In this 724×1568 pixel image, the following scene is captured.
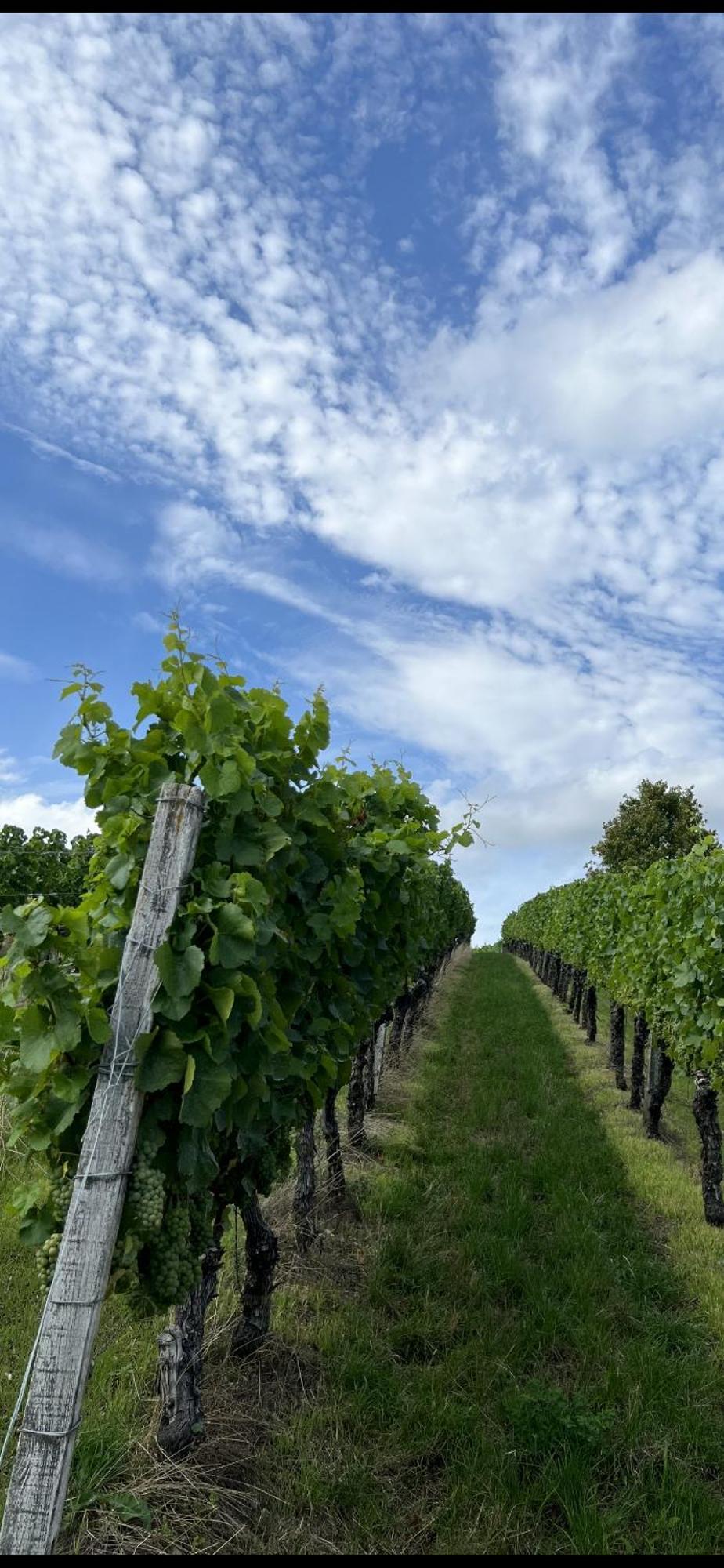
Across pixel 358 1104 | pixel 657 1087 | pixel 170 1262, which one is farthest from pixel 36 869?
pixel 170 1262

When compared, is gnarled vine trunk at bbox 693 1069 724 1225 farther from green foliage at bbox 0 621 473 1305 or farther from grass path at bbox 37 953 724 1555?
green foliage at bbox 0 621 473 1305

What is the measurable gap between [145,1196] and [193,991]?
696mm

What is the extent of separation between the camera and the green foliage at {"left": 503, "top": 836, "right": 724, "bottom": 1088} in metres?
8.23

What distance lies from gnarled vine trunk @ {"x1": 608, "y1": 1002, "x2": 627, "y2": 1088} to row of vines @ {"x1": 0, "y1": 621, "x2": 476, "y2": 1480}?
34.2 ft

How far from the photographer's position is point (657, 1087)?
1081cm

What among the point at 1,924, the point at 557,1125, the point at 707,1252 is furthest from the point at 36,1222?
the point at 557,1125

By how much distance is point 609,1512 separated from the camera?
3.89 metres

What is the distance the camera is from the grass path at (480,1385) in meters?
3.81

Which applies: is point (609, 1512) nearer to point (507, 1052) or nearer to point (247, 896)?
point (247, 896)

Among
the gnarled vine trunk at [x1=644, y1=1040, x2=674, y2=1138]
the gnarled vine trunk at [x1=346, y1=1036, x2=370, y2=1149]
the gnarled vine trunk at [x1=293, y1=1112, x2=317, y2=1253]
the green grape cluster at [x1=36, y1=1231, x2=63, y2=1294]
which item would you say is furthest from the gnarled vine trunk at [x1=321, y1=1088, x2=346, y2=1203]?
the gnarled vine trunk at [x1=644, y1=1040, x2=674, y2=1138]

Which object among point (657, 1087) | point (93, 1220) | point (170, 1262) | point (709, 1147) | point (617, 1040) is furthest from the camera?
point (617, 1040)

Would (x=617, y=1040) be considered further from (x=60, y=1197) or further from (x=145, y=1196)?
(x=60, y=1197)

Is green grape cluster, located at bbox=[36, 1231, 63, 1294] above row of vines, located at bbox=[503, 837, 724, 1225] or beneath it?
beneath

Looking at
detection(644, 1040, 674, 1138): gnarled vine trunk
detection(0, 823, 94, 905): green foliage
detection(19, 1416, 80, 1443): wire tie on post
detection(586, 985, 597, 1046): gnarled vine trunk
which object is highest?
detection(0, 823, 94, 905): green foliage
